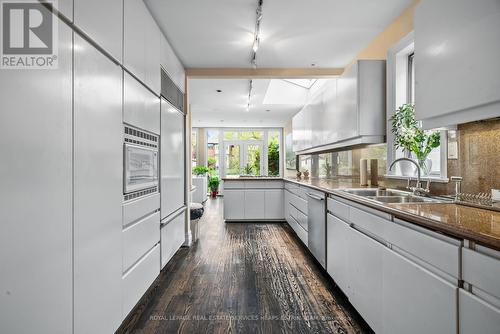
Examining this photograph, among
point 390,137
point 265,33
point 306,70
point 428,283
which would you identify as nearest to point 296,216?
point 390,137

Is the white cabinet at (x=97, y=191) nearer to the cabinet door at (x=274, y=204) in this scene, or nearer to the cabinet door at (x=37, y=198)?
the cabinet door at (x=37, y=198)

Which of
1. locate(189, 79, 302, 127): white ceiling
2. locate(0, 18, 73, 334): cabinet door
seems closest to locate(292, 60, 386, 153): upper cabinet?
locate(189, 79, 302, 127): white ceiling

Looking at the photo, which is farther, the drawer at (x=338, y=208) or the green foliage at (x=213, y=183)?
the green foliage at (x=213, y=183)

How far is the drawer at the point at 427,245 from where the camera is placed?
0.98 metres

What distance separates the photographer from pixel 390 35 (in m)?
2.56

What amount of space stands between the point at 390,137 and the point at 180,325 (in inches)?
96.3

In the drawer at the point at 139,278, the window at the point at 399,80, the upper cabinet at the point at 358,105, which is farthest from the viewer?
the upper cabinet at the point at 358,105


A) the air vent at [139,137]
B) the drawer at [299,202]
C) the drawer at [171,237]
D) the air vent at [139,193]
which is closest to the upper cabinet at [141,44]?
the air vent at [139,137]

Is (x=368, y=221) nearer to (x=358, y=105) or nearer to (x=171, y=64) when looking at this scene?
(x=358, y=105)

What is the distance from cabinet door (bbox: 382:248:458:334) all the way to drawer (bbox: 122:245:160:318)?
1.63 meters

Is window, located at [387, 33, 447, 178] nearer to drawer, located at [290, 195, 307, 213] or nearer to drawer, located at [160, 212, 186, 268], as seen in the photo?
drawer, located at [290, 195, 307, 213]

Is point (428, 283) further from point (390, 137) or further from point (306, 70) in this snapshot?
point (306, 70)

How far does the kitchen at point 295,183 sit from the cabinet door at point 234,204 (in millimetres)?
1148

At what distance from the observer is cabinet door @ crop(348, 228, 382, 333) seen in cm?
151
